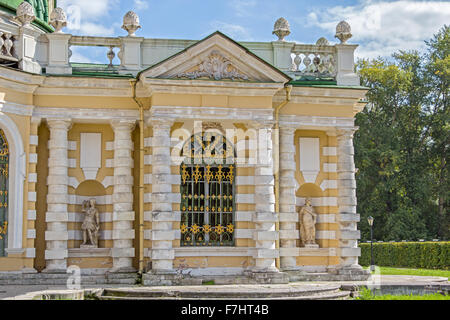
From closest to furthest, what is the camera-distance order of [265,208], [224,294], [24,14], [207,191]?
[224,294], [24,14], [265,208], [207,191]

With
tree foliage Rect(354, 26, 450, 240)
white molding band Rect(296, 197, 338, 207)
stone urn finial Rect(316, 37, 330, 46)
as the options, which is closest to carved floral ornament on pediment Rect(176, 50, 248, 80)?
stone urn finial Rect(316, 37, 330, 46)

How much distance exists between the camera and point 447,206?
45031 mm

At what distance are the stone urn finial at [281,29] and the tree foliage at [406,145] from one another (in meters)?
22.1

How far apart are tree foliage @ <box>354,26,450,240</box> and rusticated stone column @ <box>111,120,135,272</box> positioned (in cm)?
2475

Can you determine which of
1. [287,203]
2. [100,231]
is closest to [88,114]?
[100,231]

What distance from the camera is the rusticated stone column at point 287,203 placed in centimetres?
2138

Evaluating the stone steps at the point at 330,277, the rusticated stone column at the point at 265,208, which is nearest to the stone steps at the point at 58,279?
the rusticated stone column at the point at 265,208

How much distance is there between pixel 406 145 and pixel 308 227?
2538 cm

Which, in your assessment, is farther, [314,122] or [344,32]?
[344,32]

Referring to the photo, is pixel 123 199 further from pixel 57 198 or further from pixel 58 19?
pixel 58 19

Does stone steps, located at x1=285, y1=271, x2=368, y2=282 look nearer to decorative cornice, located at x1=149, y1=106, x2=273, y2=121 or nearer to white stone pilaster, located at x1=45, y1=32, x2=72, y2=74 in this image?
decorative cornice, located at x1=149, y1=106, x2=273, y2=121

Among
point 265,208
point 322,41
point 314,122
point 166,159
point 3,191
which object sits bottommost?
point 265,208

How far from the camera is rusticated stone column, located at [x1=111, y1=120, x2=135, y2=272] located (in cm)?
2058

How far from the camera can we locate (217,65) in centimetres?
2075
